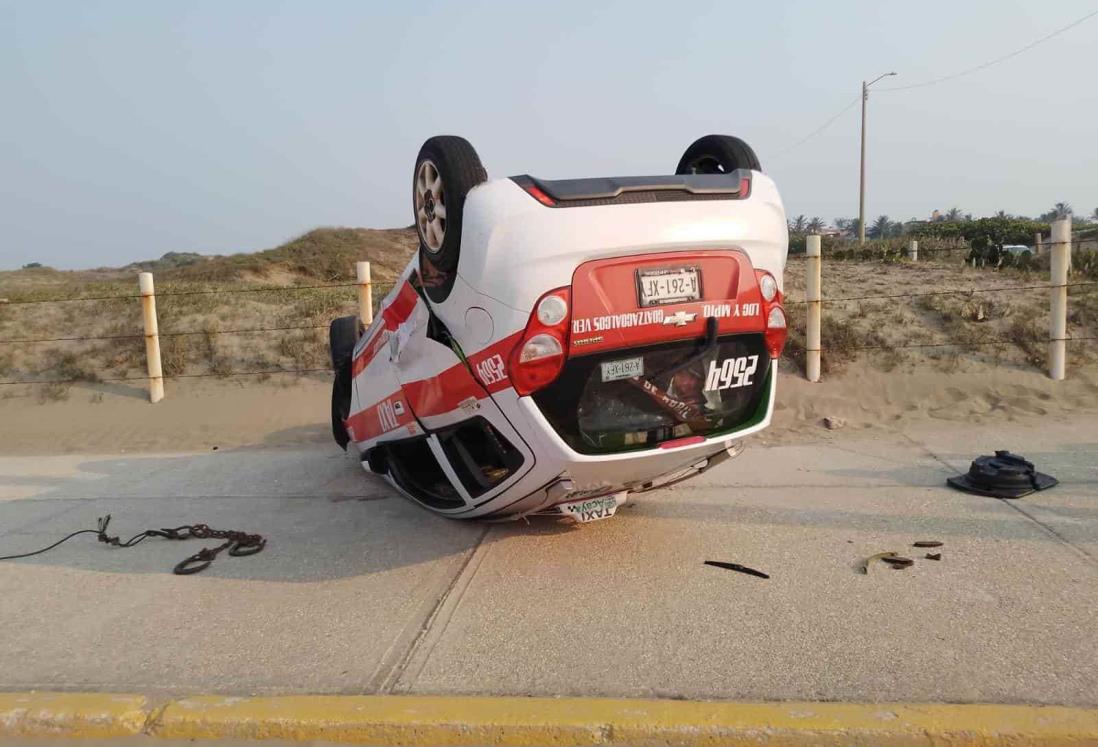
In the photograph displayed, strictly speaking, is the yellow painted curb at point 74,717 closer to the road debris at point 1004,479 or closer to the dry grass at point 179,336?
the road debris at point 1004,479

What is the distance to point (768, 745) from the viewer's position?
2998mm

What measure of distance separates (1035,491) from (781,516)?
181 cm

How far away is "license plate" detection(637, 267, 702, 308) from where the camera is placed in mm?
3820

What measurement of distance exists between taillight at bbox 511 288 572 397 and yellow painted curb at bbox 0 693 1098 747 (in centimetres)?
137

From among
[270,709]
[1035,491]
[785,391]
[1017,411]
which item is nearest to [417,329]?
[270,709]

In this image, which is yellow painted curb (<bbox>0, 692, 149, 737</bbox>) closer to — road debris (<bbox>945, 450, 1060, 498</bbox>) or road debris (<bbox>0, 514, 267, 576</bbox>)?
road debris (<bbox>0, 514, 267, 576</bbox>)

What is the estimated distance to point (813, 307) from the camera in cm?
943

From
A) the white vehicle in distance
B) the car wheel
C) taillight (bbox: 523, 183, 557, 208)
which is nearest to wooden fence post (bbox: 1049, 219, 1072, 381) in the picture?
the white vehicle in distance

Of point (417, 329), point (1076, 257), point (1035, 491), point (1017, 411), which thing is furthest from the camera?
point (1076, 257)

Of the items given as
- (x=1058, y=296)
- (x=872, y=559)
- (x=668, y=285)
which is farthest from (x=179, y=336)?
(x=1058, y=296)

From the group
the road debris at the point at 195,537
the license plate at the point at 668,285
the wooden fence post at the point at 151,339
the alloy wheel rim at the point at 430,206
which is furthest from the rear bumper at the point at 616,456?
the wooden fence post at the point at 151,339

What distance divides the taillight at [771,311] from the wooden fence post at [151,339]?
27.9 feet

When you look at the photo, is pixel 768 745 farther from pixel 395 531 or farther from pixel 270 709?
pixel 395 531

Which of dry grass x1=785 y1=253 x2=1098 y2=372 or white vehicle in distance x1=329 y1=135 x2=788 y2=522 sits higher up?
white vehicle in distance x1=329 y1=135 x2=788 y2=522
